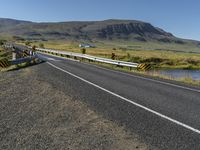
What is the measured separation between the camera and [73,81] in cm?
1600

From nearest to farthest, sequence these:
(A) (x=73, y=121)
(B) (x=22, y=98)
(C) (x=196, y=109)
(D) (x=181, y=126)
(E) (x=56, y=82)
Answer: (D) (x=181, y=126), (A) (x=73, y=121), (C) (x=196, y=109), (B) (x=22, y=98), (E) (x=56, y=82)

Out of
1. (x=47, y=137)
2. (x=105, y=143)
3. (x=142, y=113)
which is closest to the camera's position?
(x=105, y=143)

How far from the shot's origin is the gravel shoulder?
259 inches

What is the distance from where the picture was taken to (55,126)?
795 centimetres

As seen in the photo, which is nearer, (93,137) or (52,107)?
(93,137)

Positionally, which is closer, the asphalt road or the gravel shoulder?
the gravel shoulder

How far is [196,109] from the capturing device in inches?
388

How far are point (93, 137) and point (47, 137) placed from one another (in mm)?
913

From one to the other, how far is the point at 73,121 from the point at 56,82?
286 inches

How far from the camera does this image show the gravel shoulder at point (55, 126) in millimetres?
6586

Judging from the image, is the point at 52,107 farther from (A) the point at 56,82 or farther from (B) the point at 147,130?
(A) the point at 56,82

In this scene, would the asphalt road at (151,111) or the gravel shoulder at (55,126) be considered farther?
the asphalt road at (151,111)

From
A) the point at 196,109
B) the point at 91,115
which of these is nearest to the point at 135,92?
the point at 196,109

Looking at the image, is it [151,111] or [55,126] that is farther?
[151,111]
